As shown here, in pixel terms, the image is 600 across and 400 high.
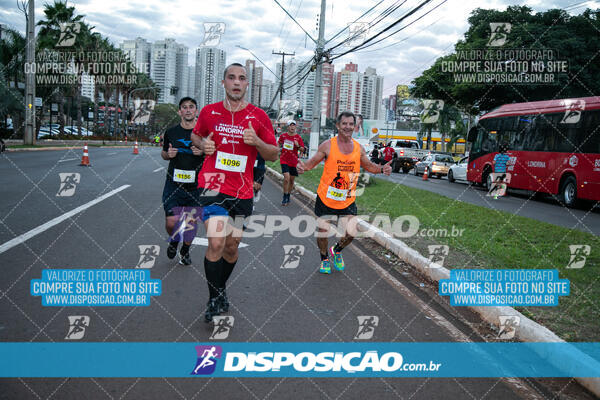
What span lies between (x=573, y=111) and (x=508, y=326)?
648 inches

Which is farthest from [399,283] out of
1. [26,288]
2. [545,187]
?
[545,187]

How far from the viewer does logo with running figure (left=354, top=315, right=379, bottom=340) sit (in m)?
4.16

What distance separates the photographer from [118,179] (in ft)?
52.1

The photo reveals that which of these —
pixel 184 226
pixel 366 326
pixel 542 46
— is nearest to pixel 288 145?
pixel 184 226

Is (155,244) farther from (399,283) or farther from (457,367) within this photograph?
(457,367)

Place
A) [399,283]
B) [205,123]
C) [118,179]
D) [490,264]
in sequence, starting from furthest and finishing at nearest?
[118,179]
[490,264]
[399,283]
[205,123]

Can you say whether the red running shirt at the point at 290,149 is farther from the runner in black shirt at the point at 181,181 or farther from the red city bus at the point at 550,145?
the red city bus at the point at 550,145

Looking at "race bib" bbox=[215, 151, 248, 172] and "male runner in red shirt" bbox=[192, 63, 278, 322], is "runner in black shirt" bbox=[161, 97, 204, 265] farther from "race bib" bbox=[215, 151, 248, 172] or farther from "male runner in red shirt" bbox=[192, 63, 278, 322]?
"race bib" bbox=[215, 151, 248, 172]

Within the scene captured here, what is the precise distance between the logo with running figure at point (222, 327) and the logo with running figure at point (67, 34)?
4310cm

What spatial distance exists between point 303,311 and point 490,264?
3.22m

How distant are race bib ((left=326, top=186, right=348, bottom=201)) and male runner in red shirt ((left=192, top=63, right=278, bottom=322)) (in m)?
2.08

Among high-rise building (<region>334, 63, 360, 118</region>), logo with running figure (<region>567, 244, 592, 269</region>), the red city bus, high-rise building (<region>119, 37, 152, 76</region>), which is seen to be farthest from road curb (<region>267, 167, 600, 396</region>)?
high-rise building (<region>119, 37, 152, 76</region>)

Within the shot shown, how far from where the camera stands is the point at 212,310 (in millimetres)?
4277

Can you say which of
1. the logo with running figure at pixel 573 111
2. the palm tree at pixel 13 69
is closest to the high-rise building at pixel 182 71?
the palm tree at pixel 13 69
